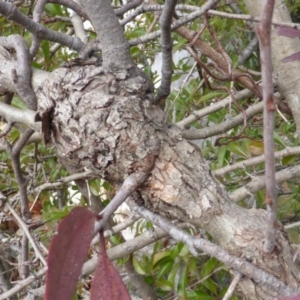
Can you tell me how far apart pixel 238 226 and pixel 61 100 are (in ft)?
0.78

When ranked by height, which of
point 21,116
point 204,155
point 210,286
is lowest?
point 210,286

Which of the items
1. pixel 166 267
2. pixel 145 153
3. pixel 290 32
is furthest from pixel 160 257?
pixel 290 32

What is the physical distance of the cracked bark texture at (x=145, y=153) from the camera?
49 cm

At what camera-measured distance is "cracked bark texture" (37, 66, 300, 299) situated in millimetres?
494

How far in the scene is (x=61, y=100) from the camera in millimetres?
532

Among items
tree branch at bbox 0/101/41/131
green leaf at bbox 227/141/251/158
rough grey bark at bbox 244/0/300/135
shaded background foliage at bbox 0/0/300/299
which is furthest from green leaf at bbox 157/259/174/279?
tree branch at bbox 0/101/41/131

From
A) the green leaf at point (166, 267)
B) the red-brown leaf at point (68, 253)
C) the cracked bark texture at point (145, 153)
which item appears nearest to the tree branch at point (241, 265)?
the cracked bark texture at point (145, 153)

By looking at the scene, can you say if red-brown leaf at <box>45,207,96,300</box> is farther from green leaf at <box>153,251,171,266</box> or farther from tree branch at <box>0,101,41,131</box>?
green leaf at <box>153,251,171,266</box>

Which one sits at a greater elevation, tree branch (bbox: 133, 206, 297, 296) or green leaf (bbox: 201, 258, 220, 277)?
tree branch (bbox: 133, 206, 297, 296)

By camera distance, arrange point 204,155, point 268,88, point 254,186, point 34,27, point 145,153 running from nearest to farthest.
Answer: point 268,88
point 145,153
point 34,27
point 254,186
point 204,155

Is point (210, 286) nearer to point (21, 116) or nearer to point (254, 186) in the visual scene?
point (254, 186)

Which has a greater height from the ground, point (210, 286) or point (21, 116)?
point (21, 116)

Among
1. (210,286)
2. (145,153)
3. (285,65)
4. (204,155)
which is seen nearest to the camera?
(145,153)

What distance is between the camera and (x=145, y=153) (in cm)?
51
